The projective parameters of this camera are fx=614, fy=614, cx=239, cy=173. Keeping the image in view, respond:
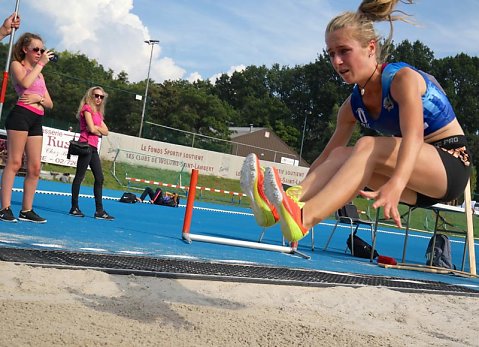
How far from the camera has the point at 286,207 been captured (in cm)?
320

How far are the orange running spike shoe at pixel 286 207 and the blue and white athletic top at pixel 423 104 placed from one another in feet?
2.57

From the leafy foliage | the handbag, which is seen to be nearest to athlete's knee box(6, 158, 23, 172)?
the handbag

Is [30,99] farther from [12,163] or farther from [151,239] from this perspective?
[151,239]

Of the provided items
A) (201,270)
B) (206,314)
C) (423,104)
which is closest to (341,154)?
(423,104)

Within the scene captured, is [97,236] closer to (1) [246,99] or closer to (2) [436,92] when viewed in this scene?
(2) [436,92]

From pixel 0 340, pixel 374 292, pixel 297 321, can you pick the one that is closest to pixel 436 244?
pixel 374 292

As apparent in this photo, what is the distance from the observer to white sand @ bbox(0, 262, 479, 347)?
10.4 feet

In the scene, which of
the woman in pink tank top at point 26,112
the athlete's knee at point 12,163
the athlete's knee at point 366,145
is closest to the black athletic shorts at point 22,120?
the woman in pink tank top at point 26,112

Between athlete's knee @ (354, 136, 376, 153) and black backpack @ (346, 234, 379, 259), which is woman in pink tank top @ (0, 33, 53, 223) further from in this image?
black backpack @ (346, 234, 379, 259)

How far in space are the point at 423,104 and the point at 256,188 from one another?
1.08 m

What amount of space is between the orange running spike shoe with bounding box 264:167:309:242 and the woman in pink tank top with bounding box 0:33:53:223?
12.7 feet

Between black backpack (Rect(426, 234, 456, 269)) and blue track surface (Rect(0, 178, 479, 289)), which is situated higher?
black backpack (Rect(426, 234, 456, 269))

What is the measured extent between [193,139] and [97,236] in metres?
23.0

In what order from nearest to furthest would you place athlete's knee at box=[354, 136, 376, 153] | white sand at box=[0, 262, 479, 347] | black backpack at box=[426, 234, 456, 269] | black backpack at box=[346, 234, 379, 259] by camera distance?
white sand at box=[0, 262, 479, 347] → athlete's knee at box=[354, 136, 376, 153] → black backpack at box=[426, 234, 456, 269] → black backpack at box=[346, 234, 379, 259]
